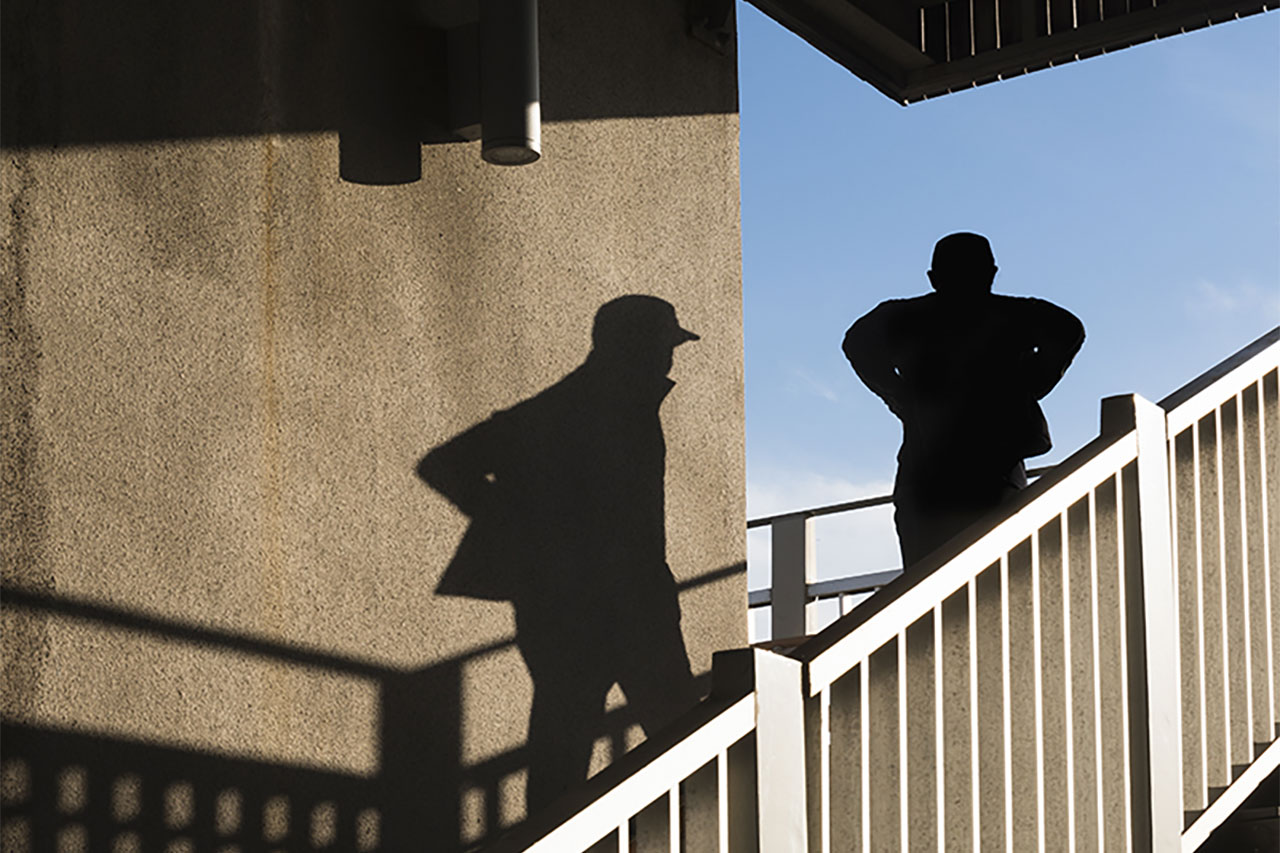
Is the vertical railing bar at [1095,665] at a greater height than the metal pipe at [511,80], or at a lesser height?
lesser

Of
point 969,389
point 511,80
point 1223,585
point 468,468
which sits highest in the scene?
point 511,80

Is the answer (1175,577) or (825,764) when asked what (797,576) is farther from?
(825,764)

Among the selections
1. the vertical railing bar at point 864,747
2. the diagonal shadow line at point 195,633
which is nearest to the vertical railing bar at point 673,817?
Answer: the vertical railing bar at point 864,747

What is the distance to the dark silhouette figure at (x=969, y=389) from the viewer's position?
480 cm

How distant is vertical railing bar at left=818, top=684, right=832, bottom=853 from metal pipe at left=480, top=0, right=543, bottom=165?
98.2 inches

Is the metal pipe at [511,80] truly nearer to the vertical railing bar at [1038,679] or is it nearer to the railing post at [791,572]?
the vertical railing bar at [1038,679]

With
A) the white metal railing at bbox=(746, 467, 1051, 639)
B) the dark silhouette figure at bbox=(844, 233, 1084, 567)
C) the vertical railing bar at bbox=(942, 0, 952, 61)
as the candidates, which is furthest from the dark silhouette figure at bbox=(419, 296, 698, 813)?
the white metal railing at bbox=(746, 467, 1051, 639)

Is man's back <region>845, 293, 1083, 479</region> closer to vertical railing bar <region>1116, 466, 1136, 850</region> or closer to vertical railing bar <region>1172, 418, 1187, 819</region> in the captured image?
vertical railing bar <region>1172, 418, 1187, 819</region>

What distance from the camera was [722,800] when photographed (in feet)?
8.84

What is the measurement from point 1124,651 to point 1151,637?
0.08m

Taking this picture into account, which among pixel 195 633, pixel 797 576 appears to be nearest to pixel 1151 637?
pixel 195 633

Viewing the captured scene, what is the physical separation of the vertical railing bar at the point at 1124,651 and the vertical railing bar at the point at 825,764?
0.95 metres

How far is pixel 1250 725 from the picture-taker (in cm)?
388

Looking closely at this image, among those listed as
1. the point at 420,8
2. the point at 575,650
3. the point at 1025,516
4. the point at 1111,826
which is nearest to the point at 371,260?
the point at 420,8
